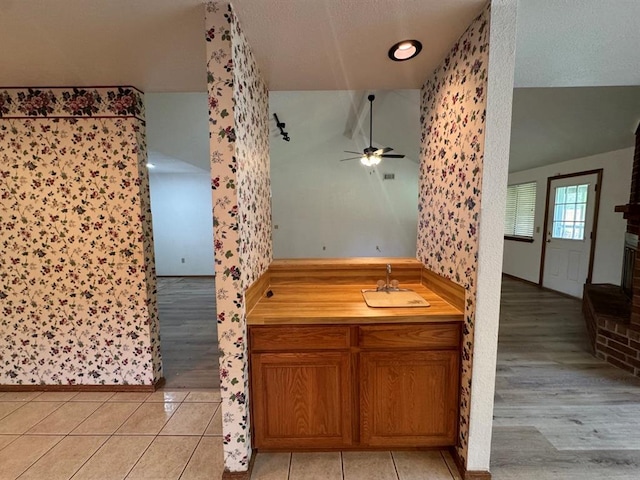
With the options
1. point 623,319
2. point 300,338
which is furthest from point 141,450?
point 623,319

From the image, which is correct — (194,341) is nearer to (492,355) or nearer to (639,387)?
(492,355)

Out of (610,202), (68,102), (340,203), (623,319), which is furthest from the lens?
(340,203)

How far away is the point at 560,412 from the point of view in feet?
6.61

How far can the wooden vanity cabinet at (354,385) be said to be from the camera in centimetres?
154

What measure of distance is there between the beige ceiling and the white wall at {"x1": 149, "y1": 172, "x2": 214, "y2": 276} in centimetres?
434

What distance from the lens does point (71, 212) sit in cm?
213

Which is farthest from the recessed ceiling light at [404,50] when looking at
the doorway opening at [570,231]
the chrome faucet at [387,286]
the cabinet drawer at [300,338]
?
the doorway opening at [570,231]

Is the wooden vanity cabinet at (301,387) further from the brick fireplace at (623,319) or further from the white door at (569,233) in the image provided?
the white door at (569,233)

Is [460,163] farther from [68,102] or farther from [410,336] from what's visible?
[68,102]

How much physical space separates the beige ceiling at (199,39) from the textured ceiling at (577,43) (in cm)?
39

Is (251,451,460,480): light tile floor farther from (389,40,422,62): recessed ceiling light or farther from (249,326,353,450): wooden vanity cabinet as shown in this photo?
(389,40,422,62): recessed ceiling light

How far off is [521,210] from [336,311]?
5935 mm

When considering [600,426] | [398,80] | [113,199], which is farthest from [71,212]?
[600,426]

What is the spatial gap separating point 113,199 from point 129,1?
138 cm
